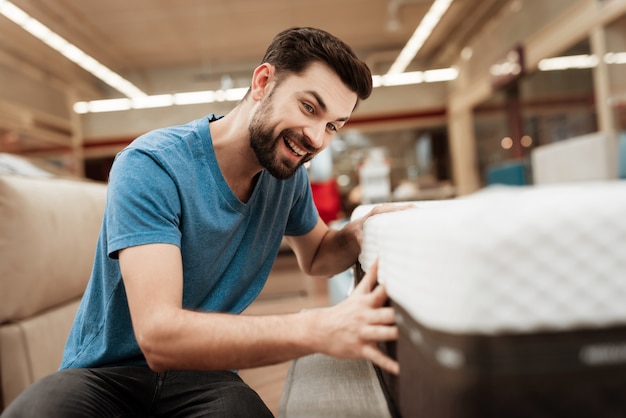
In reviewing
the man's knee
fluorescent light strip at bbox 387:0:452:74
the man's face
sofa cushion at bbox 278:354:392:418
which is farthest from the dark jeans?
fluorescent light strip at bbox 387:0:452:74

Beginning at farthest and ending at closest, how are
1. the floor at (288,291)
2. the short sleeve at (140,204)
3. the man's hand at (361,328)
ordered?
the floor at (288,291)
the short sleeve at (140,204)
the man's hand at (361,328)

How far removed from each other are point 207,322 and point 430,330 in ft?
1.16

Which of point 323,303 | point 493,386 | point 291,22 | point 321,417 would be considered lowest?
point 323,303

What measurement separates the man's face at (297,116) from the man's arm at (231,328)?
1.12 feet

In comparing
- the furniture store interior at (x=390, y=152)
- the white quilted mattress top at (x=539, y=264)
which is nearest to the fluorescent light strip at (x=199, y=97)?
the furniture store interior at (x=390, y=152)

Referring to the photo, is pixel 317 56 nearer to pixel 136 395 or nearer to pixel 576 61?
pixel 136 395

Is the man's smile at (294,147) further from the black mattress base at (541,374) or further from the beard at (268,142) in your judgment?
Answer: the black mattress base at (541,374)

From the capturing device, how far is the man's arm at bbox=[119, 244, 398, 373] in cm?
56

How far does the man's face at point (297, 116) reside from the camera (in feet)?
3.27

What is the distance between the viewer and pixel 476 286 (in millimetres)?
342

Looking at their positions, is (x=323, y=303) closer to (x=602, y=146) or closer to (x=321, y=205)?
(x=321, y=205)

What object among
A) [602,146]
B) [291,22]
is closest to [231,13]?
[291,22]

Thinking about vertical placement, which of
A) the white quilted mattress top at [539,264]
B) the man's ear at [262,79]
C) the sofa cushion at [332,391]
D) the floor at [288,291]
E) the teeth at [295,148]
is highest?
the man's ear at [262,79]

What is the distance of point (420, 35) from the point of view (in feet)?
25.1
